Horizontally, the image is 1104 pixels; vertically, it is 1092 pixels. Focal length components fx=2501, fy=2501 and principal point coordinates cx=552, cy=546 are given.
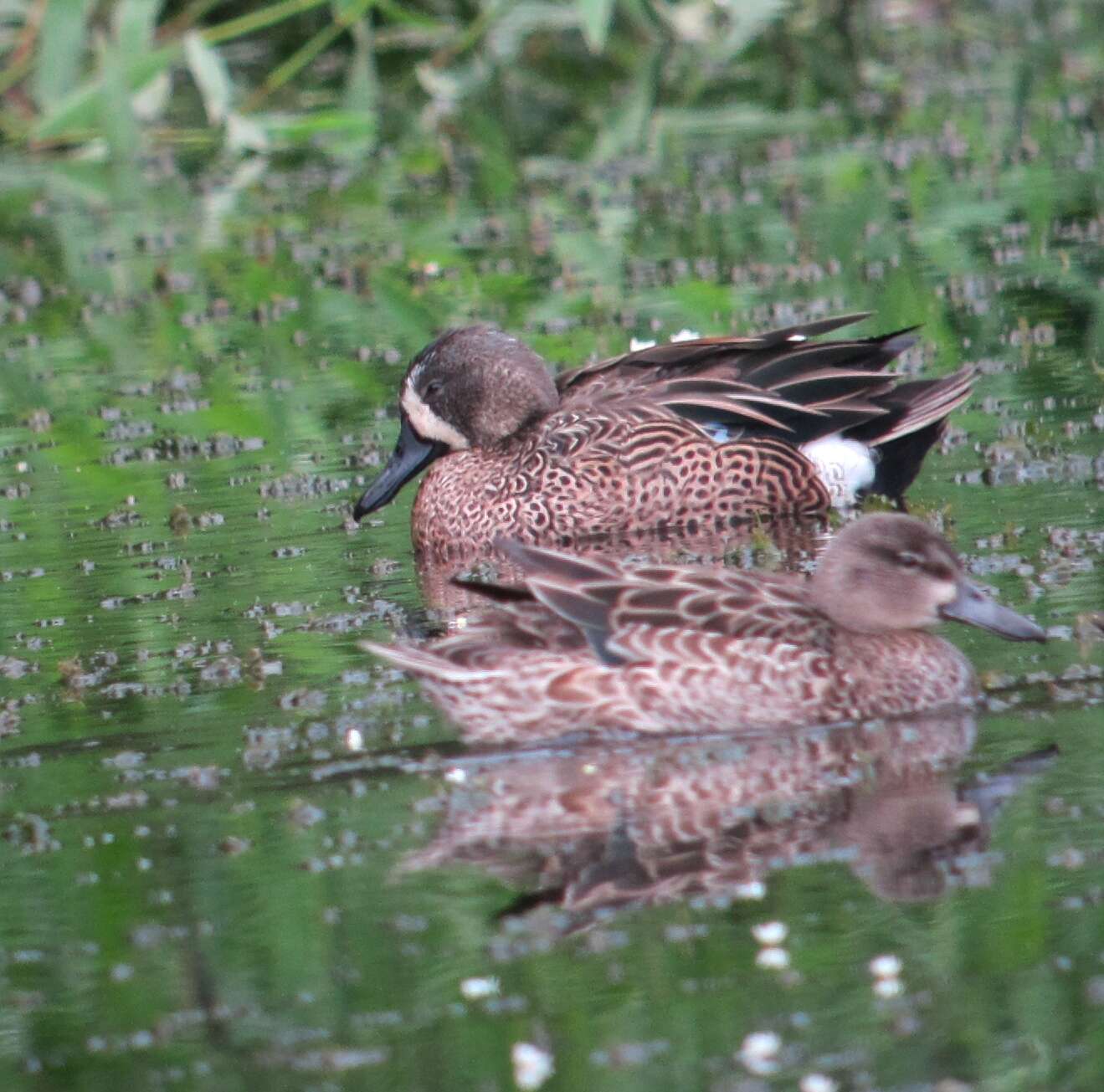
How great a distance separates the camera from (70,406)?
15438 mm

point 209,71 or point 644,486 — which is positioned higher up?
point 209,71

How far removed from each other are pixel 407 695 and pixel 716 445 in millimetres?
3218

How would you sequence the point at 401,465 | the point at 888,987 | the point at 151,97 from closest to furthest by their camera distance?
the point at 888,987, the point at 401,465, the point at 151,97

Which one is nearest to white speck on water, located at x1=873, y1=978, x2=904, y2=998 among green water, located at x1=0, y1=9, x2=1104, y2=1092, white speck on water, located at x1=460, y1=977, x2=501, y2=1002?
green water, located at x1=0, y1=9, x2=1104, y2=1092

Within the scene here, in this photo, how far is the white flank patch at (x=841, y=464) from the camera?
37.4ft

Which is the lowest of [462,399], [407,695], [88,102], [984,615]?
[407,695]

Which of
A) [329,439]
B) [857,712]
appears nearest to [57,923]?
[857,712]

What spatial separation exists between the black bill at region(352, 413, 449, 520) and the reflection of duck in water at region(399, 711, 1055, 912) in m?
4.30

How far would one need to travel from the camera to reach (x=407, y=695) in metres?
8.58

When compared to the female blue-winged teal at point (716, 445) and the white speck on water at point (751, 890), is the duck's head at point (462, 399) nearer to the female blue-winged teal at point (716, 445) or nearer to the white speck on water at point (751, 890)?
the female blue-winged teal at point (716, 445)

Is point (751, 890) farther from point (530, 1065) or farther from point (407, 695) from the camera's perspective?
point (407, 695)

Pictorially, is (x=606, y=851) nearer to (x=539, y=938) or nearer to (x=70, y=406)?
(x=539, y=938)

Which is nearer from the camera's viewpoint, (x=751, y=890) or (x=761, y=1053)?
(x=761, y=1053)

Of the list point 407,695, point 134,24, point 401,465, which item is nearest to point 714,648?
point 407,695
